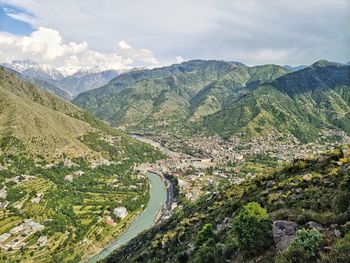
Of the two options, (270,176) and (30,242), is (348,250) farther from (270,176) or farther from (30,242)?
(30,242)

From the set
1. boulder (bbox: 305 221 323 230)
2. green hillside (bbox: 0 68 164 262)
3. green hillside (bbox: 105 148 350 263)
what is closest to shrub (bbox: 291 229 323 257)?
green hillside (bbox: 105 148 350 263)

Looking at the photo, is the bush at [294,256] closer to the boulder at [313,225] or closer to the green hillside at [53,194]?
the boulder at [313,225]

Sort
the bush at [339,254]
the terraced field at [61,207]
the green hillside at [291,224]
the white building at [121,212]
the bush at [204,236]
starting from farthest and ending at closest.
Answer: the white building at [121,212], the terraced field at [61,207], the bush at [204,236], the green hillside at [291,224], the bush at [339,254]

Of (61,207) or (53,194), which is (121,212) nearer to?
(61,207)

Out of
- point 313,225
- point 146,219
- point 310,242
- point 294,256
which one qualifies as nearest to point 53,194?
point 146,219

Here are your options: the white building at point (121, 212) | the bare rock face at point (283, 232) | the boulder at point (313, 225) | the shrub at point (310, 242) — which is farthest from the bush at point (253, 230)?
the white building at point (121, 212)

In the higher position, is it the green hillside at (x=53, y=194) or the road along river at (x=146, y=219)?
the green hillside at (x=53, y=194)
